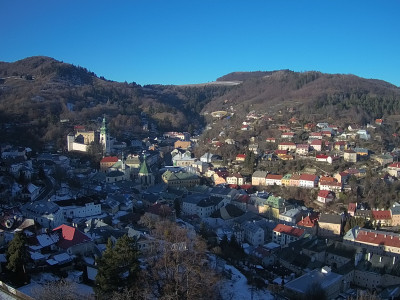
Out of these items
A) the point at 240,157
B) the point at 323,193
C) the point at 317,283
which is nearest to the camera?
the point at 317,283

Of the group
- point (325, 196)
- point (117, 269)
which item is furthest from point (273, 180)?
point (117, 269)

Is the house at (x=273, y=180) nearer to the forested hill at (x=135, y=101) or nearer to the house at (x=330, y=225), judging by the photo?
the house at (x=330, y=225)

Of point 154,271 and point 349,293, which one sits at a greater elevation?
point 154,271

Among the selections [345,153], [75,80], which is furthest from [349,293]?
[75,80]

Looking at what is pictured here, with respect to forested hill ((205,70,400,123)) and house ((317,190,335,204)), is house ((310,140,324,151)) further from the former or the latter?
forested hill ((205,70,400,123))

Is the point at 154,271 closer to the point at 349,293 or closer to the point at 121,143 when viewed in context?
the point at 349,293

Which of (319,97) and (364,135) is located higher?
(319,97)

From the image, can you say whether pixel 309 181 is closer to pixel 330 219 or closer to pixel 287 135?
pixel 330 219
